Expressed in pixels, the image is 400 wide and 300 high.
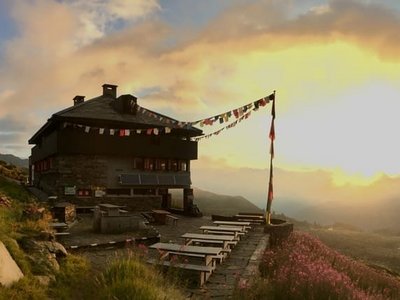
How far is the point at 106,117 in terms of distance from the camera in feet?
84.2

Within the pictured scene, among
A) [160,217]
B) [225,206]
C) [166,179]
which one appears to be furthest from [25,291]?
[225,206]

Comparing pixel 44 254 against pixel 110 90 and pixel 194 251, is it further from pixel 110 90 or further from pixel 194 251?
pixel 110 90

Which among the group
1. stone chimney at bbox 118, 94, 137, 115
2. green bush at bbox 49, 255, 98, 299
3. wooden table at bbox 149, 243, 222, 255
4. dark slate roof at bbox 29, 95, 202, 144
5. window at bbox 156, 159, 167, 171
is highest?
stone chimney at bbox 118, 94, 137, 115

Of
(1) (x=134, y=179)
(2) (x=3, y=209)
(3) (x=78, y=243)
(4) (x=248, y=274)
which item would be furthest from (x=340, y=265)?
(1) (x=134, y=179)

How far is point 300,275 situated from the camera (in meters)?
9.01

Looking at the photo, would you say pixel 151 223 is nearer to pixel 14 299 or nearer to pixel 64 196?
pixel 64 196

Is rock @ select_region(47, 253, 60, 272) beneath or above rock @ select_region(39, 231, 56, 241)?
beneath

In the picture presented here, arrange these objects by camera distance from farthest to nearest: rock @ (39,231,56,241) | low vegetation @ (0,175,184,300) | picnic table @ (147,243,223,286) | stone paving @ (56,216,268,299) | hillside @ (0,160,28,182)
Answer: hillside @ (0,160,28,182) < rock @ (39,231,56,241) < picnic table @ (147,243,223,286) < stone paving @ (56,216,268,299) < low vegetation @ (0,175,184,300)

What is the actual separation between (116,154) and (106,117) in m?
2.39

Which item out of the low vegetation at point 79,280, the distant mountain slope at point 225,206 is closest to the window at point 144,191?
the low vegetation at point 79,280

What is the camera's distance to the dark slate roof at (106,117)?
24.9 metres

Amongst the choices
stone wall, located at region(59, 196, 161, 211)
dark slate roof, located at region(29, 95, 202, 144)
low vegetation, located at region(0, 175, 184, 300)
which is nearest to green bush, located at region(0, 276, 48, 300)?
low vegetation, located at region(0, 175, 184, 300)

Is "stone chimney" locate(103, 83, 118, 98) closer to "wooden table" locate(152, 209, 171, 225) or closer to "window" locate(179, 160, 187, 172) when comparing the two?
"window" locate(179, 160, 187, 172)

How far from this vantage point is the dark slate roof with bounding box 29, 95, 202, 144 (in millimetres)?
24906
